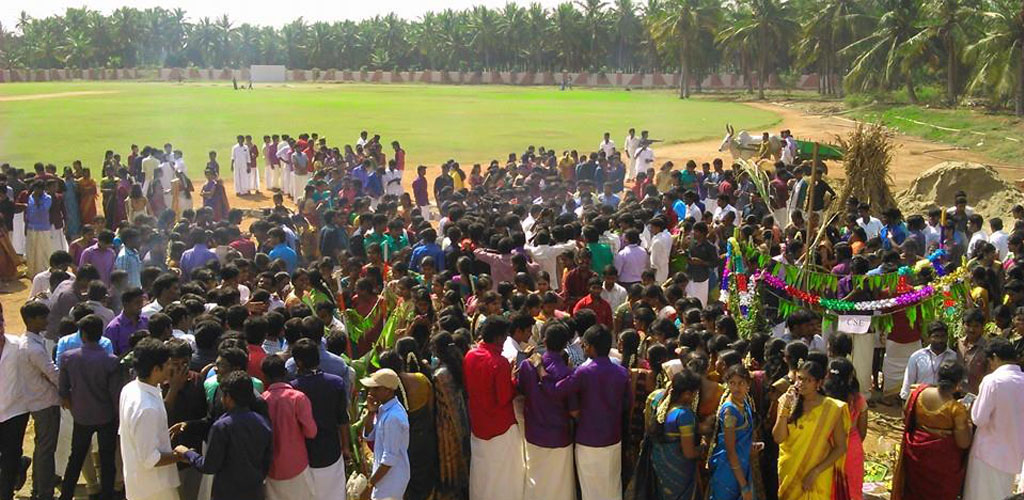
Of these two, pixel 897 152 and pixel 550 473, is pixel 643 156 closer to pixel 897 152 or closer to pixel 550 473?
pixel 897 152

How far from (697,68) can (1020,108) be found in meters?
34.5

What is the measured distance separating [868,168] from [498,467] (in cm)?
1097

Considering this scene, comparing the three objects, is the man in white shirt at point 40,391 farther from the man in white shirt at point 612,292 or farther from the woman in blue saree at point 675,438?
the man in white shirt at point 612,292

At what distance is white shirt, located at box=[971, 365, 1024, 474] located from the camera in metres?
6.01

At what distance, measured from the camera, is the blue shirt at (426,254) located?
32.7 ft

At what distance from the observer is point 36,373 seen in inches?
266

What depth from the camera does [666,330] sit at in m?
6.64

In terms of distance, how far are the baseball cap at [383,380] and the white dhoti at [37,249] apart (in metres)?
10.3

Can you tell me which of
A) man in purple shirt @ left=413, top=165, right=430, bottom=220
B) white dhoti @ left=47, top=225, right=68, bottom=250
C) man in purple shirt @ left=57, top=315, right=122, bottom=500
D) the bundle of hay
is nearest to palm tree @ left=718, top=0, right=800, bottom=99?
man in purple shirt @ left=413, top=165, right=430, bottom=220

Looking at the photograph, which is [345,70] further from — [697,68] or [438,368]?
[438,368]

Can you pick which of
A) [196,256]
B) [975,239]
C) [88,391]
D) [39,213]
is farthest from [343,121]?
[88,391]

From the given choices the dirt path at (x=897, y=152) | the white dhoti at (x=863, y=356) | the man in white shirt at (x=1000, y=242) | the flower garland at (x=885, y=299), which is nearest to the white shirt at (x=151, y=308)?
the flower garland at (x=885, y=299)

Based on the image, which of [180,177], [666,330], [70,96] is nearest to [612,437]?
[666,330]

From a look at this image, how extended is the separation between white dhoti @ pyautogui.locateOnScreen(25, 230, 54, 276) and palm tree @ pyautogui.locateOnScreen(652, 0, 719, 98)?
5324 centimetres
